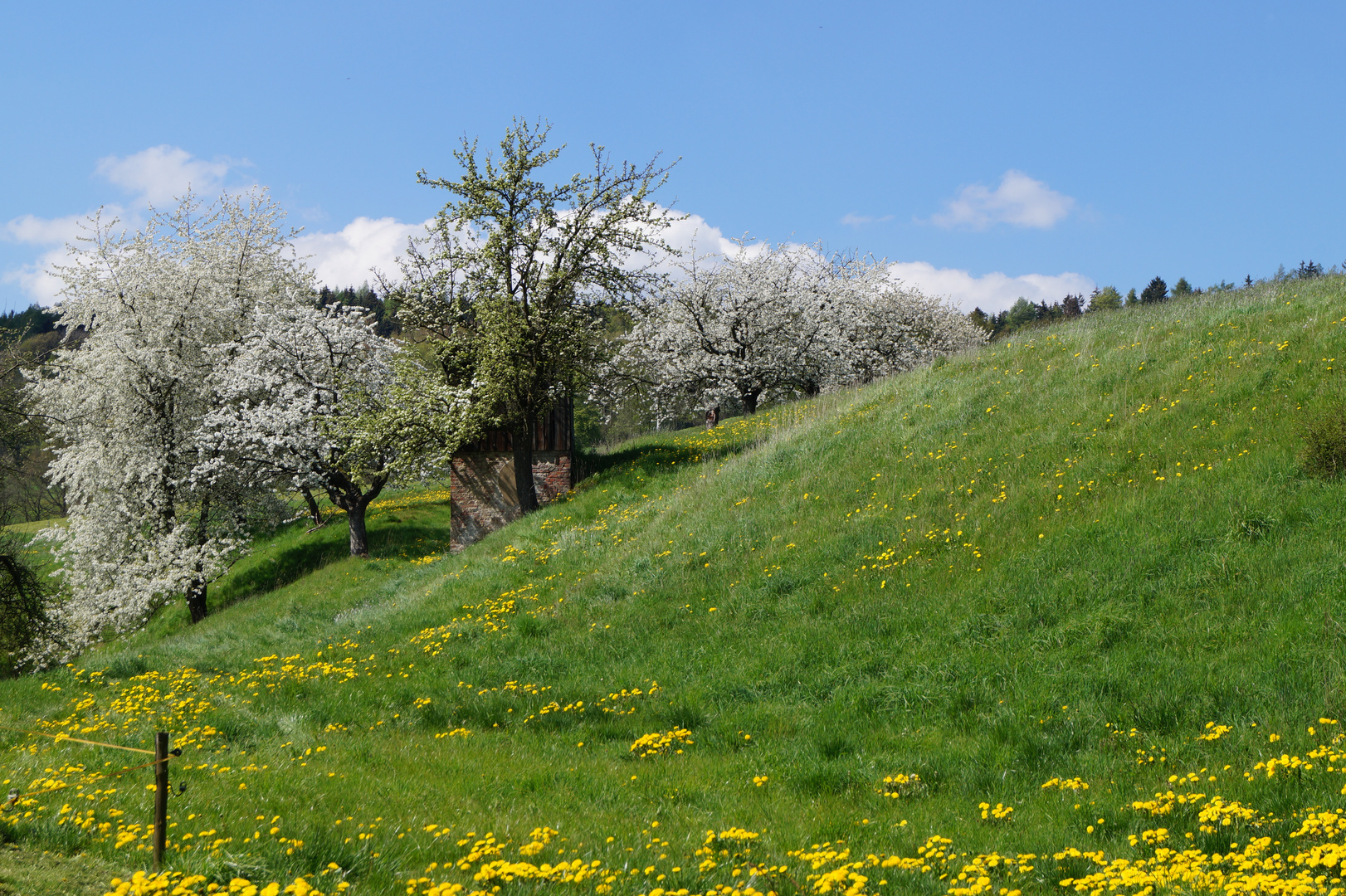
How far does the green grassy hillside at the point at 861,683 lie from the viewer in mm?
5723

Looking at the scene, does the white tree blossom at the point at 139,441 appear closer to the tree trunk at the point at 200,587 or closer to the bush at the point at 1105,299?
the tree trunk at the point at 200,587

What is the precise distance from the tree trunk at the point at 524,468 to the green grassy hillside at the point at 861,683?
6077 millimetres

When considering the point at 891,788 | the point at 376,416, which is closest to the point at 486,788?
the point at 891,788

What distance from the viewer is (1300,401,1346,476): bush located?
33.2ft

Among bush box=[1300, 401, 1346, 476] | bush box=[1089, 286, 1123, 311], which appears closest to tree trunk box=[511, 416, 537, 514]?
bush box=[1300, 401, 1346, 476]

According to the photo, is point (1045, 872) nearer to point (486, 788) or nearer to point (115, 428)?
point (486, 788)

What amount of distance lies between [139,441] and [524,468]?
43.6ft

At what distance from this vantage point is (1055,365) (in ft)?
57.5

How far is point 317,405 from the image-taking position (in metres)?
27.7

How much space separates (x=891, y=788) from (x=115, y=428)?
94.3 ft

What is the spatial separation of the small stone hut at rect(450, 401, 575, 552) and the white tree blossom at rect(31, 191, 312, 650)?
7483 millimetres

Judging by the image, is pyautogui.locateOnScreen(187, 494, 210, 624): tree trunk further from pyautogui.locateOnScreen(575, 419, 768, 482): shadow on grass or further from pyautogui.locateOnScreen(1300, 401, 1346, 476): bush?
pyautogui.locateOnScreen(1300, 401, 1346, 476): bush

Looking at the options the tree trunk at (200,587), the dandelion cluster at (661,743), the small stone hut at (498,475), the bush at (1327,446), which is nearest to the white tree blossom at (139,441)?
the tree trunk at (200,587)

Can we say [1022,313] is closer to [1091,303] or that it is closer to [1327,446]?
[1091,303]
